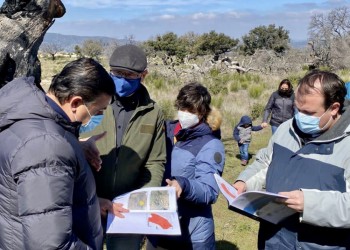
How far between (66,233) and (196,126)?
1.50m

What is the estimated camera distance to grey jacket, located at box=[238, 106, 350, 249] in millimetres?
2385

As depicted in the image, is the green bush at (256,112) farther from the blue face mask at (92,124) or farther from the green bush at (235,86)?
the blue face mask at (92,124)

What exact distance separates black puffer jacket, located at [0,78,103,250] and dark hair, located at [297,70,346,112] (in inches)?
51.7

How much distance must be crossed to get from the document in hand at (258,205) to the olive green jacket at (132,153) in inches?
21.9

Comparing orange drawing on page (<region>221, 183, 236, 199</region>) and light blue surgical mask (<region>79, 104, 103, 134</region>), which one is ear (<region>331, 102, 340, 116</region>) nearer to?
orange drawing on page (<region>221, 183, 236, 199</region>)

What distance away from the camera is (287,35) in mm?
39906

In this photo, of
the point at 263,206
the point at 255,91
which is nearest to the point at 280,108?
the point at 263,206

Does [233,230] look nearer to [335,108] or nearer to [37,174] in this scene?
[335,108]

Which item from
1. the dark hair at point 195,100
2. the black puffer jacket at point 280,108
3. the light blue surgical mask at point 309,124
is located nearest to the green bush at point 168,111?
the black puffer jacket at point 280,108

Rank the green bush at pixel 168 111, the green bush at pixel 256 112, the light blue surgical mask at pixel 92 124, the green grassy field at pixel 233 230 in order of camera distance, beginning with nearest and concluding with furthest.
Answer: the light blue surgical mask at pixel 92 124 < the green grassy field at pixel 233 230 < the green bush at pixel 168 111 < the green bush at pixel 256 112

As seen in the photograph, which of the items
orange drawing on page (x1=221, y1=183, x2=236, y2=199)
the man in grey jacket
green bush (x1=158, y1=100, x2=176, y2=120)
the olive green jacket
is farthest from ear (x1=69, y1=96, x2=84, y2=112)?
green bush (x1=158, y1=100, x2=176, y2=120)

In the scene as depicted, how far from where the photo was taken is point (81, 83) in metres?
2.10

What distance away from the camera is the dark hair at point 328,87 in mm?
2576

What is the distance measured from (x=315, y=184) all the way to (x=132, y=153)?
114cm
